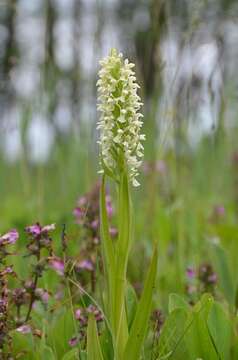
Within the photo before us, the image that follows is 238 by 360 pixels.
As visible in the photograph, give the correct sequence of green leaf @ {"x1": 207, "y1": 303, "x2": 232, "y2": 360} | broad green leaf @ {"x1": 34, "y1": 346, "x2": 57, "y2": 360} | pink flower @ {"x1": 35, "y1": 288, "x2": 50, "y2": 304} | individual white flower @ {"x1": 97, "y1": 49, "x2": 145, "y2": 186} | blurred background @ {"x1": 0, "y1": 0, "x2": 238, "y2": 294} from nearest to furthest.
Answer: individual white flower @ {"x1": 97, "y1": 49, "x2": 145, "y2": 186} → broad green leaf @ {"x1": 34, "y1": 346, "x2": 57, "y2": 360} → green leaf @ {"x1": 207, "y1": 303, "x2": 232, "y2": 360} → pink flower @ {"x1": 35, "y1": 288, "x2": 50, "y2": 304} → blurred background @ {"x1": 0, "y1": 0, "x2": 238, "y2": 294}

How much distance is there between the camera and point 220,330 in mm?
1458

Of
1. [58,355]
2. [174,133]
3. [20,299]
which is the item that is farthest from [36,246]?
[174,133]

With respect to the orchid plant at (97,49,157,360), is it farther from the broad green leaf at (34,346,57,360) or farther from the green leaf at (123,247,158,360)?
the broad green leaf at (34,346,57,360)

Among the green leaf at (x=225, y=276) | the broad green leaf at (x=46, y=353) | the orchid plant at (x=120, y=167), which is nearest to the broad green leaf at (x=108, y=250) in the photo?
the orchid plant at (x=120, y=167)

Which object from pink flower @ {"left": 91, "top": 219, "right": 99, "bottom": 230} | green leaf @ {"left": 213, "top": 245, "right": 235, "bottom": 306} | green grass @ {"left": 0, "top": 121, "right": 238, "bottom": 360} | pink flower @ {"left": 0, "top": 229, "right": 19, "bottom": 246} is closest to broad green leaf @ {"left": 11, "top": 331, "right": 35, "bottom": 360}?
green grass @ {"left": 0, "top": 121, "right": 238, "bottom": 360}

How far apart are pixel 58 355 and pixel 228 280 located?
1.89ft

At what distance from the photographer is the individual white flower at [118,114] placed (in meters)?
1.21

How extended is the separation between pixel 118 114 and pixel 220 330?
0.55m

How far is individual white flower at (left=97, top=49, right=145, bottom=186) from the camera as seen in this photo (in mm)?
1206

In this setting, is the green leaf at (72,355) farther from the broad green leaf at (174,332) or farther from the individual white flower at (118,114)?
the individual white flower at (118,114)

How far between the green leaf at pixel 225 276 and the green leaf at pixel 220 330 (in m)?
0.46

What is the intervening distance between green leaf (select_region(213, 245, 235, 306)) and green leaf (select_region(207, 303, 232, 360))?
46cm

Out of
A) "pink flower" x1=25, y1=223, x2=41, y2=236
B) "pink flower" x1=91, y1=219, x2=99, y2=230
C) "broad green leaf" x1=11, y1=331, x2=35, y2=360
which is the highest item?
"pink flower" x1=91, y1=219, x2=99, y2=230

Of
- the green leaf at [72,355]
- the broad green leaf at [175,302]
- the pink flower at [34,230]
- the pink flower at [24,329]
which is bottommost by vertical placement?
the green leaf at [72,355]
